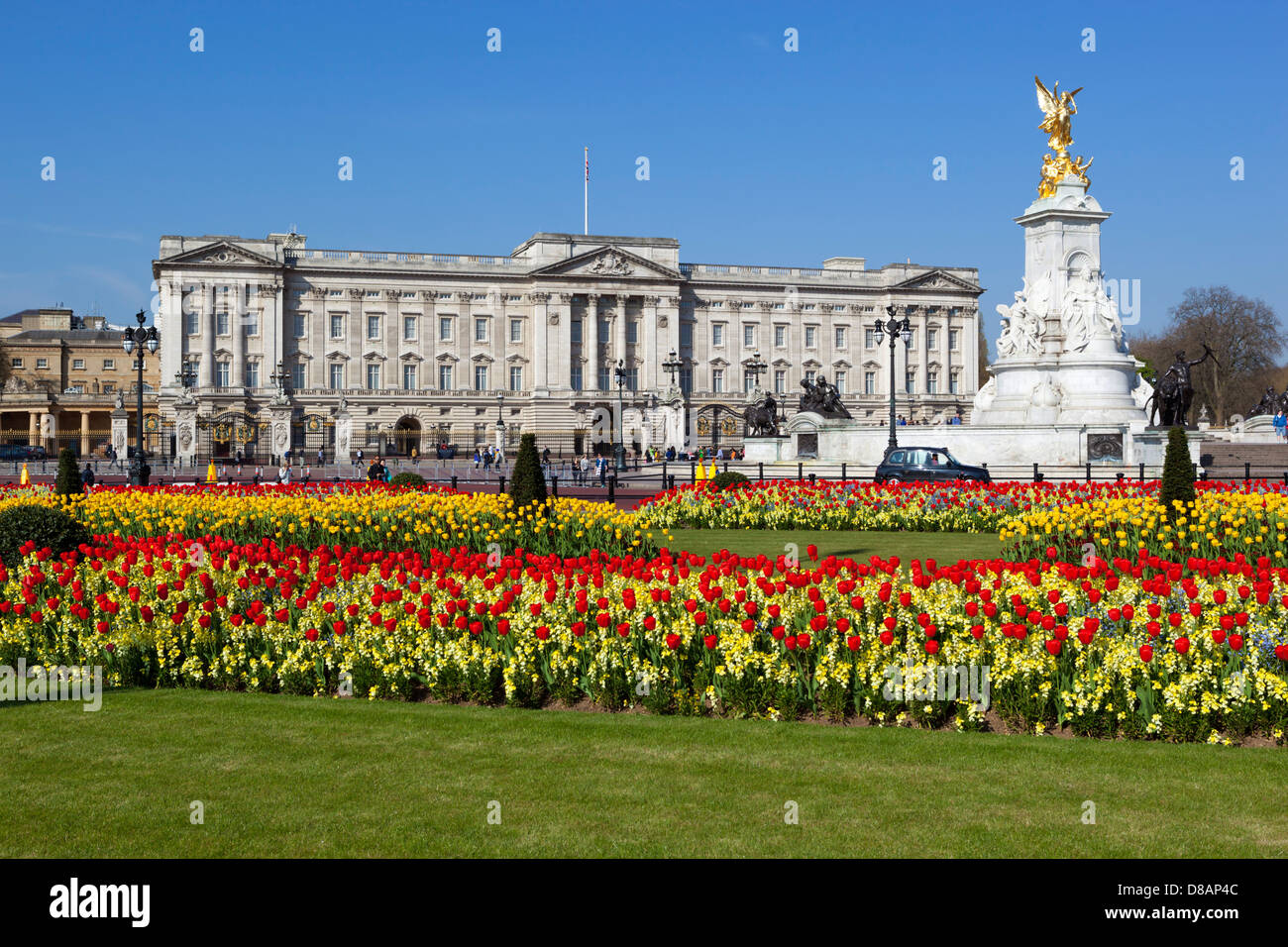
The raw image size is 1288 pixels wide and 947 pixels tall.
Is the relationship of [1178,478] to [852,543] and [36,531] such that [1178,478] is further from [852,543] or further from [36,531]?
[36,531]

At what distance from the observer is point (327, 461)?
250 ft

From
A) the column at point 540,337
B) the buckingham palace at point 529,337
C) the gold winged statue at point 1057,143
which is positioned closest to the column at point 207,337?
the buckingham palace at point 529,337

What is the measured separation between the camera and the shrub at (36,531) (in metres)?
13.2

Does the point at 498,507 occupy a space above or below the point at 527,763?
above

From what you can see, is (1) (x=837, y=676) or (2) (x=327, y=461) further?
(2) (x=327, y=461)

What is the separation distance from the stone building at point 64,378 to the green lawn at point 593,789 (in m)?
82.4

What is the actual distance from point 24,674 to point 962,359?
345ft

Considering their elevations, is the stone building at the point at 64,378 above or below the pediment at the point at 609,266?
below

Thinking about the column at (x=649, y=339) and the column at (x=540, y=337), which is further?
the column at (x=649, y=339)

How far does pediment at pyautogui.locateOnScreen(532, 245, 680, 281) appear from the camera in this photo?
9800 cm

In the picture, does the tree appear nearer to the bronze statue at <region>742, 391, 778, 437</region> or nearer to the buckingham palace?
the buckingham palace

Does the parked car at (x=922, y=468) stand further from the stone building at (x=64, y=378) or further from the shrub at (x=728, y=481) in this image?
the stone building at (x=64, y=378)
